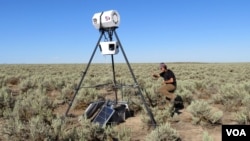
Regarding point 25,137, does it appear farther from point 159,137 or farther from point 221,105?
point 221,105

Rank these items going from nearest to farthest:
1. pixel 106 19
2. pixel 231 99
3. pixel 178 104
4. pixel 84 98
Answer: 1. pixel 106 19
2. pixel 178 104
3. pixel 84 98
4. pixel 231 99

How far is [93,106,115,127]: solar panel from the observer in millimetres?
7552

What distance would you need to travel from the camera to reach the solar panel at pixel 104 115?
7.55m

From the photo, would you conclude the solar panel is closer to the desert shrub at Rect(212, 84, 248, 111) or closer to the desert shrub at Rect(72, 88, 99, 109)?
the desert shrub at Rect(72, 88, 99, 109)

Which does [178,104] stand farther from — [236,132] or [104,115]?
[236,132]

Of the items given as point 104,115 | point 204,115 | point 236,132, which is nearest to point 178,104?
point 204,115

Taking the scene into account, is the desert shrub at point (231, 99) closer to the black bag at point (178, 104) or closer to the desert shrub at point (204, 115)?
the black bag at point (178, 104)

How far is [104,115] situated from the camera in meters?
7.77

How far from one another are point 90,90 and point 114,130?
519 centimetres

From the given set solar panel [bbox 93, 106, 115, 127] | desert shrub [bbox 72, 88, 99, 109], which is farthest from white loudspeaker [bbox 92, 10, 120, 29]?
desert shrub [bbox 72, 88, 99, 109]

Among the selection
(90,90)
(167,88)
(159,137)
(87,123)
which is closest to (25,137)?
(87,123)

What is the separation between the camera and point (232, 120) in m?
8.28

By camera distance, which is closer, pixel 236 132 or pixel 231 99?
pixel 236 132

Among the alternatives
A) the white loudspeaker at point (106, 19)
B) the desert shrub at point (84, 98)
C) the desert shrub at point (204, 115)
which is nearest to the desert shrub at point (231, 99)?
the desert shrub at point (204, 115)
